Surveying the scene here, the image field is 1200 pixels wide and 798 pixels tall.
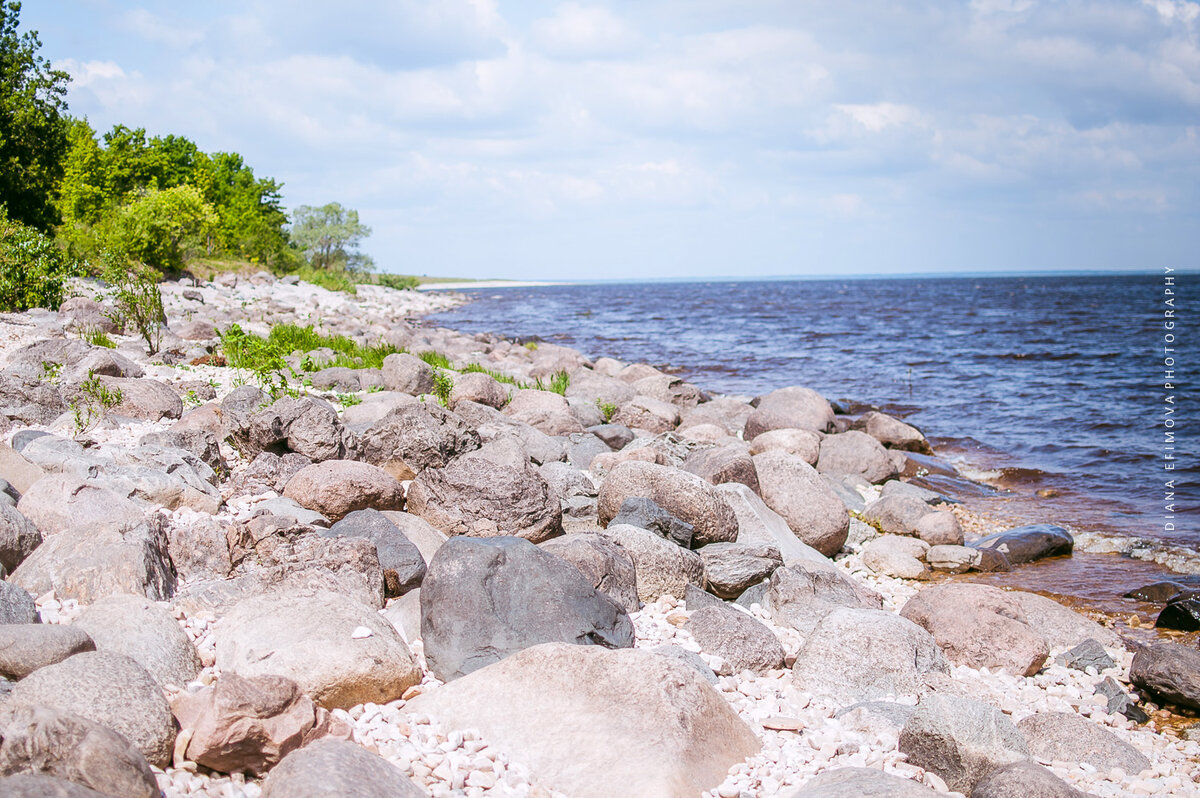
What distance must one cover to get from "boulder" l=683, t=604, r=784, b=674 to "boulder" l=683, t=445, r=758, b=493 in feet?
11.8

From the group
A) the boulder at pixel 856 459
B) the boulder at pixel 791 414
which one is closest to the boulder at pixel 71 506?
the boulder at pixel 856 459

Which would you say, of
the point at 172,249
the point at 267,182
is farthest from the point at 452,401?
the point at 267,182

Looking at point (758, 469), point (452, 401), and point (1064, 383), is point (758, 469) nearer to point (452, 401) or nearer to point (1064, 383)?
point (452, 401)

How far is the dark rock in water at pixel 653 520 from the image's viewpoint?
24.6 feet

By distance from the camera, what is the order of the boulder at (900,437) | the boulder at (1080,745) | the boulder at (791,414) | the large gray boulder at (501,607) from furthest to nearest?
the boulder at (900,437)
the boulder at (791,414)
the boulder at (1080,745)
the large gray boulder at (501,607)

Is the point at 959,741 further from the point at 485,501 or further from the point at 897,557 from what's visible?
the point at 897,557

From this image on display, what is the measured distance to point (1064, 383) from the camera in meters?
23.5

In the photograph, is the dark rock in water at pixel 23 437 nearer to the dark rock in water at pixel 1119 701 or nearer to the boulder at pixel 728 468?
the boulder at pixel 728 468

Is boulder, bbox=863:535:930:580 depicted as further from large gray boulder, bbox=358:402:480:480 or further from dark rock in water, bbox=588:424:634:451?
large gray boulder, bbox=358:402:480:480

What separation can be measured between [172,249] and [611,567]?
29.3 m

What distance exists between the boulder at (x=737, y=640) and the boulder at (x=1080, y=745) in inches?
70.6

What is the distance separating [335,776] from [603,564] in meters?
3.28

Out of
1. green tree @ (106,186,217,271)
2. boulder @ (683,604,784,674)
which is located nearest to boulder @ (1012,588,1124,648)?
boulder @ (683,604,784,674)

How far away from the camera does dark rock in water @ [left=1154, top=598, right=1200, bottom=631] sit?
25.7 feet
